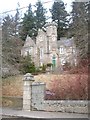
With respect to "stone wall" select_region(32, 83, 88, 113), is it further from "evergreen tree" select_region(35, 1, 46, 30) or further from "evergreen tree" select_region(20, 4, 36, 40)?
"evergreen tree" select_region(35, 1, 46, 30)

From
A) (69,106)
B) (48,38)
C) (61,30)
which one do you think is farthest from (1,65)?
(61,30)

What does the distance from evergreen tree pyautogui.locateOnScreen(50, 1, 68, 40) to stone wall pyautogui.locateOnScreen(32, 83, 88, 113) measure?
39.2m

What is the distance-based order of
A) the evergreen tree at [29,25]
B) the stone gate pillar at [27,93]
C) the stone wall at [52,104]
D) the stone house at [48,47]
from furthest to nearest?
the evergreen tree at [29,25] < the stone house at [48,47] < the stone gate pillar at [27,93] < the stone wall at [52,104]

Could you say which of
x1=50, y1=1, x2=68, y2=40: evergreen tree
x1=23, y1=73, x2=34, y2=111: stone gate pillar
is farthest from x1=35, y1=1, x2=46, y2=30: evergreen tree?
x1=23, y1=73, x2=34, y2=111: stone gate pillar

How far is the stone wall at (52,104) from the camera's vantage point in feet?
62.9

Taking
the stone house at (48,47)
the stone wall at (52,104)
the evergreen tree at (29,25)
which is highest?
the evergreen tree at (29,25)

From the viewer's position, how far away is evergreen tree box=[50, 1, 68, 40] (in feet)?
201

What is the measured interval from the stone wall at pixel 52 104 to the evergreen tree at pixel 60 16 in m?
39.2

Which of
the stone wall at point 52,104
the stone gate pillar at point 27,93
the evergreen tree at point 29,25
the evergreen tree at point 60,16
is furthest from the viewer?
the evergreen tree at point 29,25

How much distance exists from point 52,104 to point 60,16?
4603 cm

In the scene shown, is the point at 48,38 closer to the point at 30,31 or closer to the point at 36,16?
the point at 30,31

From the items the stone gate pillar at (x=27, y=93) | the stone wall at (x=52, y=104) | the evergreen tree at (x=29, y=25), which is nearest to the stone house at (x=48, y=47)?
the evergreen tree at (x=29, y=25)

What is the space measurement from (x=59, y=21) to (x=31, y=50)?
935 cm

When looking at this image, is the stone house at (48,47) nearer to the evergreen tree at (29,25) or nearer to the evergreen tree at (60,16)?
the evergreen tree at (60,16)
